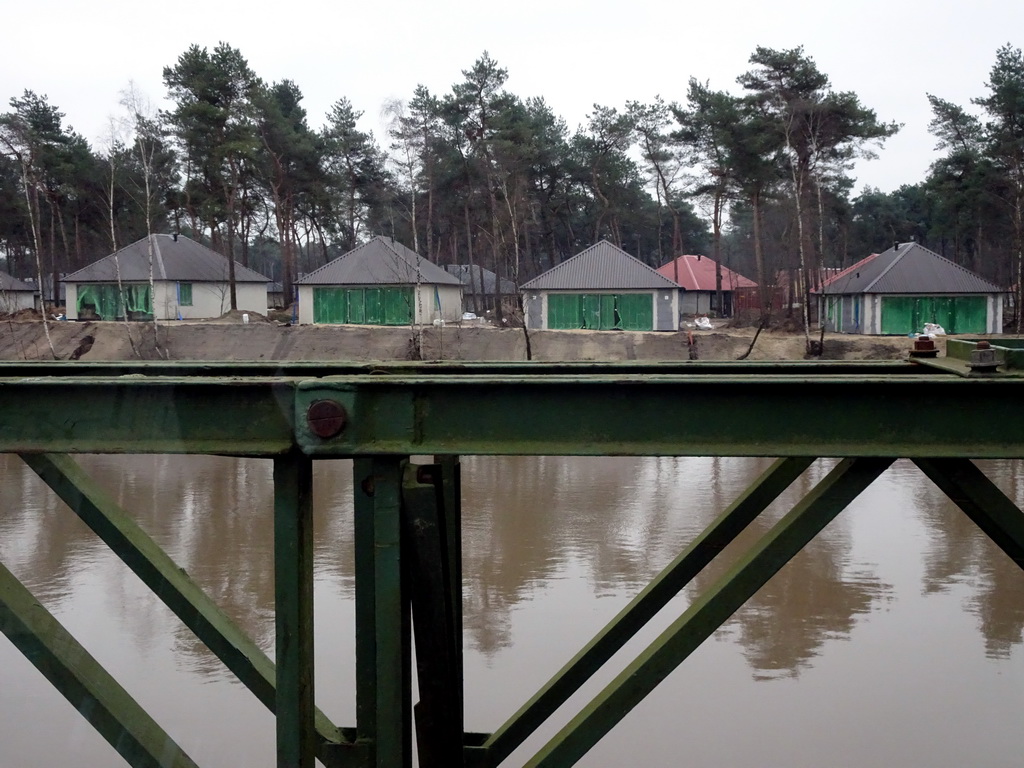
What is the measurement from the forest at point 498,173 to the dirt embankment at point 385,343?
312 centimetres

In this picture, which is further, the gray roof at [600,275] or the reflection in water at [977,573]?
the gray roof at [600,275]

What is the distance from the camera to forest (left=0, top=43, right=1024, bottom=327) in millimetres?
37250

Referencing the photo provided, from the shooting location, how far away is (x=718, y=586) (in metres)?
3.21

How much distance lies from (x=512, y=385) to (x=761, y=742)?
4.67 metres

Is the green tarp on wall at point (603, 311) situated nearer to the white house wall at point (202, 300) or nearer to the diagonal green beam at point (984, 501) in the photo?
the white house wall at point (202, 300)

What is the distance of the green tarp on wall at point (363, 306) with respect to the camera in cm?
3975

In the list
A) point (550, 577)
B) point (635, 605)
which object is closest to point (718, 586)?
point (635, 605)

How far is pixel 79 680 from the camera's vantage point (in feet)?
11.0

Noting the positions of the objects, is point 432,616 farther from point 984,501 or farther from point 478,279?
point 478,279

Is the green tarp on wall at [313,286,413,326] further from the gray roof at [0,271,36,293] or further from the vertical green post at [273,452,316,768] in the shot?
the vertical green post at [273,452,316,768]

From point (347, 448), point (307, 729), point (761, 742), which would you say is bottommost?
point (761, 742)

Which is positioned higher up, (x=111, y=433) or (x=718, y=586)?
(x=111, y=433)

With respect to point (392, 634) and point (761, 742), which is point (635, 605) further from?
point (761, 742)

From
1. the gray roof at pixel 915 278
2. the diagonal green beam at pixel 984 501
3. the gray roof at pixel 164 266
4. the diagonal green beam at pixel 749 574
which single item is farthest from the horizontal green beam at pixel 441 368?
the gray roof at pixel 164 266
